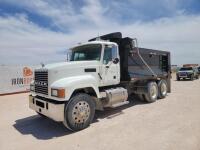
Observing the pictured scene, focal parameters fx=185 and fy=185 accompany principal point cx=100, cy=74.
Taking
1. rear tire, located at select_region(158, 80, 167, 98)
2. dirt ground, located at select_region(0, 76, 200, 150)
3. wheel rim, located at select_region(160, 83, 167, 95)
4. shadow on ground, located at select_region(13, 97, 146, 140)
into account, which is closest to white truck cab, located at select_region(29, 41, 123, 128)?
shadow on ground, located at select_region(13, 97, 146, 140)

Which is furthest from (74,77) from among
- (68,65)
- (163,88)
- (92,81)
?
(163,88)

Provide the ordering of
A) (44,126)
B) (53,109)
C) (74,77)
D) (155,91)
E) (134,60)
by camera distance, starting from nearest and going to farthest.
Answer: (53,109) < (74,77) < (44,126) < (134,60) < (155,91)

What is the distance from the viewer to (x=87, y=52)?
22.7 feet

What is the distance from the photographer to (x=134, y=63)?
8.27 metres

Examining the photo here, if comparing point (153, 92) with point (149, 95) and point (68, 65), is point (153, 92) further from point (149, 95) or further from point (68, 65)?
point (68, 65)

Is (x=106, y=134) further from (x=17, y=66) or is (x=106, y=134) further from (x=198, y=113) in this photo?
(x=17, y=66)

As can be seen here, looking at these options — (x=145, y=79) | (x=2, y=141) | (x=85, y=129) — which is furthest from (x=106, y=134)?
(x=145, y=79)

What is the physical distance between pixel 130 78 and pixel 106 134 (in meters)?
3.35

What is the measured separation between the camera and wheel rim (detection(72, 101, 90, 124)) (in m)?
5.37

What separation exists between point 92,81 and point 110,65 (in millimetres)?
1158

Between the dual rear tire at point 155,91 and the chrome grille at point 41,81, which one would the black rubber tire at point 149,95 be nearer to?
the dual rear tire at point 155,91

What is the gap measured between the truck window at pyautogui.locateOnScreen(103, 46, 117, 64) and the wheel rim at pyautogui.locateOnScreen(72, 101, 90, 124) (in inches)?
70.3

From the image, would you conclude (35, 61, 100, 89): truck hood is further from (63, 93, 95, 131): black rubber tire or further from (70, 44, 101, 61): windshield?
(63, 93, 95, 131): black rubber tire

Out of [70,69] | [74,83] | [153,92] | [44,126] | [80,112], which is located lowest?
[44,126]
